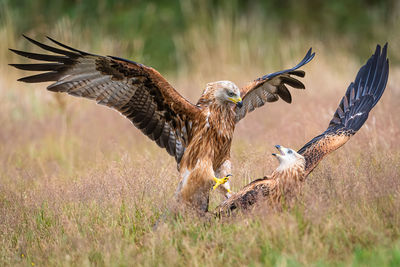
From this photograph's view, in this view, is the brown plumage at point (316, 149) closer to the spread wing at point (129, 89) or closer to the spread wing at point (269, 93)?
the spread wing at point (269, 93)

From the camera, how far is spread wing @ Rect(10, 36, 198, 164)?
5.30 metres

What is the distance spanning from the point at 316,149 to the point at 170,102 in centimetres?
137

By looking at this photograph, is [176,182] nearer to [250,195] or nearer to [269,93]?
[250,195]

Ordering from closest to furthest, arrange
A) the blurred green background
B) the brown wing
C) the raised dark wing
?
the brown wing
the raised dark wing
the blurred green background

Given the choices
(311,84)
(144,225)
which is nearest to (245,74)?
(311,84)

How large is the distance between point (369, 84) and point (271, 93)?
105cm

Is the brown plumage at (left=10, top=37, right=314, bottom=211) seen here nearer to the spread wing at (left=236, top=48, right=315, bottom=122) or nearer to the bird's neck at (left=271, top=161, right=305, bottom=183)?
the bird's neck at (left=271, top=161, right=305, bottom=183)

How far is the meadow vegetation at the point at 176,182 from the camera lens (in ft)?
13.8

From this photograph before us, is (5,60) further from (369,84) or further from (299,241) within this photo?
(299,241)

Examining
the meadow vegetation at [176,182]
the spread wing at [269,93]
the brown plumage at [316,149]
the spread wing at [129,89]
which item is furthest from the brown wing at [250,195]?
the spread wing at [269,93]

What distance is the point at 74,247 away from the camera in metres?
4.52

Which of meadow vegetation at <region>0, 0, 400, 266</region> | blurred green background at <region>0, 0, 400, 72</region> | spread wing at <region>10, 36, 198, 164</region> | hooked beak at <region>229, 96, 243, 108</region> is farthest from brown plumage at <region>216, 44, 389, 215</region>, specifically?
blurred green background at <region>0, 0, 400, 72</region>

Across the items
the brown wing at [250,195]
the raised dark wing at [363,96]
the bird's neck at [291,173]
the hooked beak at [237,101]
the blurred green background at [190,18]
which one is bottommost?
the brown wing at [250,195]

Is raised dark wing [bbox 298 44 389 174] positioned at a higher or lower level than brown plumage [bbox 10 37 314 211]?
higher
